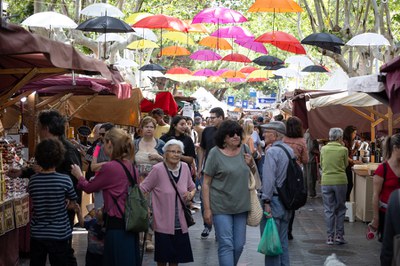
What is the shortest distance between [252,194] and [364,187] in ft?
22.7

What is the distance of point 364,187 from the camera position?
50.5ft

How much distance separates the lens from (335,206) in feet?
41.7

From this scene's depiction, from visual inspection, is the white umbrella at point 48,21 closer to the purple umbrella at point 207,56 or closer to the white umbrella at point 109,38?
the white umbrella at point 109,38

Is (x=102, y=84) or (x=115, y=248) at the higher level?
(x=102, y=84)

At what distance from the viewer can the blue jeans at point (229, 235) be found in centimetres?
860

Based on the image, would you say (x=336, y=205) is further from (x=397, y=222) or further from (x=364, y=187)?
(x=397, y=222)

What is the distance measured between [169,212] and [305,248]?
168 inches

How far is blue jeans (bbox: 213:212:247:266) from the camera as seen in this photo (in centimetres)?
860

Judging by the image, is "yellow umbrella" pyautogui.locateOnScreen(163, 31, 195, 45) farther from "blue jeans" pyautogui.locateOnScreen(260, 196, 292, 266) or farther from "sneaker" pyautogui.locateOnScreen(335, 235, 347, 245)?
"blue jeans" pyautogui.locateOnScreen(260, 196, 292, 266)

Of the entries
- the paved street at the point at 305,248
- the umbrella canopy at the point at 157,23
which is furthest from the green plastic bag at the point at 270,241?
the umbrella canopy at the point at 157,23

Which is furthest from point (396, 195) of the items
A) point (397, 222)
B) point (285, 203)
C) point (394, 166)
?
point (285, 203)

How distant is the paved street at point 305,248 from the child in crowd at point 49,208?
3110 millimetres

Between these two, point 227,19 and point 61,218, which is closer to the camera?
point 61,218

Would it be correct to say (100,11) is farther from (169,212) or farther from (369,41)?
(169,212)
